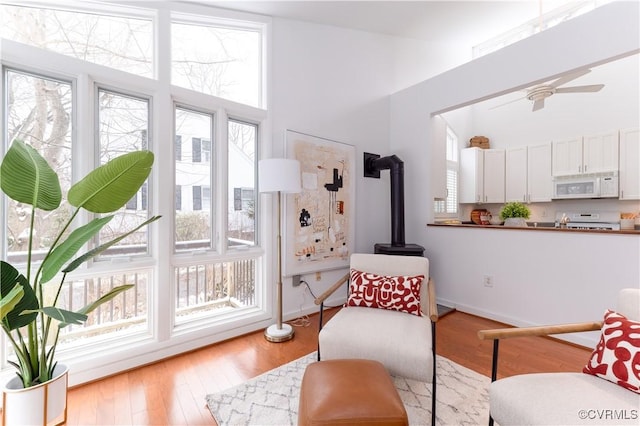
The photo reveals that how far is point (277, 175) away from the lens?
8.04 feet

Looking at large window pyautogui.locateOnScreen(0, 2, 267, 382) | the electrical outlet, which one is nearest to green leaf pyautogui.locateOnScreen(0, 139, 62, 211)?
large window pyautogui.locateOnScreen(0, 2, 267, 382)

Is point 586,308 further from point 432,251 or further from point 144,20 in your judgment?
point 144,20

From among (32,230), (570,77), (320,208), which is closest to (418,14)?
(570,77)

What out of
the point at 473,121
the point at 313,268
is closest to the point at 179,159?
the point at 313,268

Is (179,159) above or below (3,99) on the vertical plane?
below

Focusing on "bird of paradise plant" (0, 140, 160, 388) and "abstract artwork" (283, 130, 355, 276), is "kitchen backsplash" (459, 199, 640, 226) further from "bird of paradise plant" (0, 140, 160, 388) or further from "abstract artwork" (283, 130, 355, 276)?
"bird of paradise plant" (0, 140, 160, 388)

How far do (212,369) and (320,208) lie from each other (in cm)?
187

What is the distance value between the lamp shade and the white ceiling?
5.09ft

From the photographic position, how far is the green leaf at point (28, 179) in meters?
1.26

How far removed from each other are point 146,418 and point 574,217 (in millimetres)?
5968

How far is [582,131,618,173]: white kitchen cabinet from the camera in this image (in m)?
4.02

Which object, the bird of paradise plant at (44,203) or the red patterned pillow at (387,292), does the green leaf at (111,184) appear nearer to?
the bird of paradise plant at (44,203)

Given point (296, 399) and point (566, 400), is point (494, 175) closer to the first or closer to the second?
point (566, 400)

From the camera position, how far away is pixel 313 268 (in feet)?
10.4
